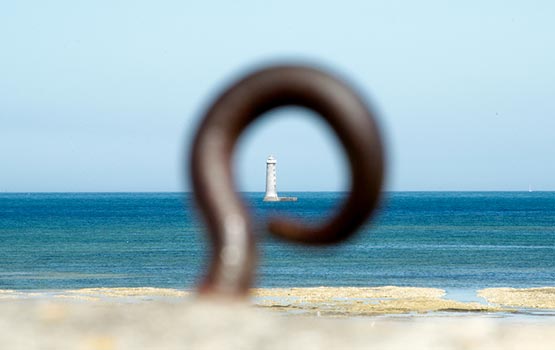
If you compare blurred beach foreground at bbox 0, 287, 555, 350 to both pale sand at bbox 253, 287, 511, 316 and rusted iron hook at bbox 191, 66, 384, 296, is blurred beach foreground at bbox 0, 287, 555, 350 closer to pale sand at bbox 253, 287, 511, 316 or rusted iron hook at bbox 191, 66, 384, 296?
rusted iron hook at bbox 191, 66, 384, 296

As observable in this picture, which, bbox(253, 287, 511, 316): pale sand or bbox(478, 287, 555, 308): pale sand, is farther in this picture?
bbox(478, 287, 555, 308): pale sand

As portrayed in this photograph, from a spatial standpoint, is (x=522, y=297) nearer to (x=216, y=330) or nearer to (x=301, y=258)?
(x=301, y=258)

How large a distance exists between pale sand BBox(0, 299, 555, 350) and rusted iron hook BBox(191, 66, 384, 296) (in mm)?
805

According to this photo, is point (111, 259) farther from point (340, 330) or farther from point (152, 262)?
point (340, 330)

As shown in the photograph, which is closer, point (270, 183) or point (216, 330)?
point (216, 330)

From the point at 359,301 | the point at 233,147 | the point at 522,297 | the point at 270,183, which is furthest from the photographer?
the point at 270,183

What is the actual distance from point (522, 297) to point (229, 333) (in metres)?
39.4

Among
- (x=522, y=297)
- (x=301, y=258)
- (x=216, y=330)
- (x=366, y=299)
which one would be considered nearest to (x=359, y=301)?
(x=366, y=299)

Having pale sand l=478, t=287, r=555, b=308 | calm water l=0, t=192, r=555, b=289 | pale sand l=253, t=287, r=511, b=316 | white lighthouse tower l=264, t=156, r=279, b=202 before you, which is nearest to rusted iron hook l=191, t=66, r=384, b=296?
calm water l=0, t=192, r=555, b=289

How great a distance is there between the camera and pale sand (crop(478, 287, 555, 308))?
4225cm

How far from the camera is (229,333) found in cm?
689

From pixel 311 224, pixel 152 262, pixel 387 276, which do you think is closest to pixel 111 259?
pixel 152 262

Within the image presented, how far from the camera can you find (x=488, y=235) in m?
101

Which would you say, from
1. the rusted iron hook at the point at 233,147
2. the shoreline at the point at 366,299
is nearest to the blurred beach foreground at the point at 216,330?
the rusted iron hook at the point at 233,147
